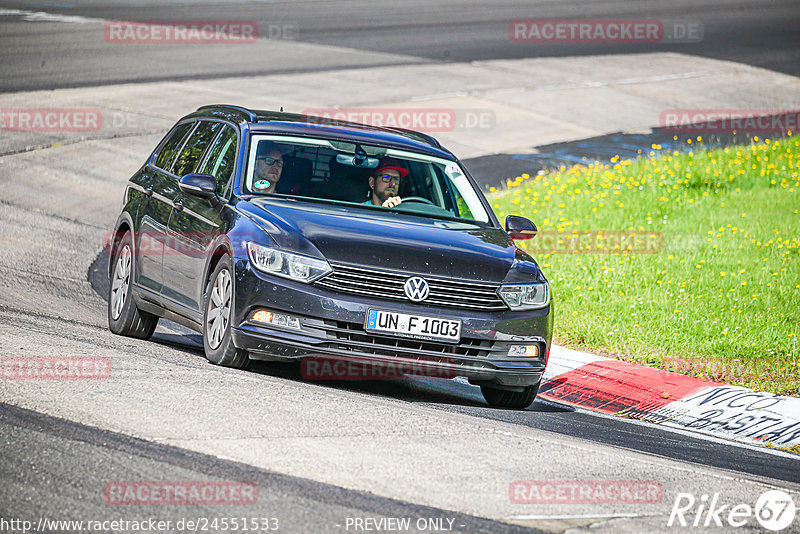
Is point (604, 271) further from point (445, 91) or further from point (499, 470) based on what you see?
point (445, 91)

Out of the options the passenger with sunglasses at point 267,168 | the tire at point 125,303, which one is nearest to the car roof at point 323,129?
the passenger with sunglasses at point 267,168

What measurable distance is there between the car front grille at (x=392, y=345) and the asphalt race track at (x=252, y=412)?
1.06 feet

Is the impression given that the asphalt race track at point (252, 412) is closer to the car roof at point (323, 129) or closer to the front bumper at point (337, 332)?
the front bumper at point (337, 332)

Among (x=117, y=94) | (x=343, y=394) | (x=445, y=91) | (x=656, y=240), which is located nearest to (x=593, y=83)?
(x=445, y=91)

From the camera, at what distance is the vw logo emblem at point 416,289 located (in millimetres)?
7852

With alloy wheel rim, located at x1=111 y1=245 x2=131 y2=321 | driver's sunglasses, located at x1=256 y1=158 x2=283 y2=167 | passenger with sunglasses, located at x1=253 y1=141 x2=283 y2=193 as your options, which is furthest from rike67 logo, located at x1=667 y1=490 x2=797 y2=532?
alloy wheel rim, located at x1=111 y1=245 x2=131 y2=321

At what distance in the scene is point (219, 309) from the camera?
27.0 feet

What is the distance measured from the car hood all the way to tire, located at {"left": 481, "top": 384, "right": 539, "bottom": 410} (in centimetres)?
84

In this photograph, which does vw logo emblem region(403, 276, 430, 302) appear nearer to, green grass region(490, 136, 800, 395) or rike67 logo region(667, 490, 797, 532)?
rike67 logo region(667, 490, 797, 532)

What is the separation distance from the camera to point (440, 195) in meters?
9.55

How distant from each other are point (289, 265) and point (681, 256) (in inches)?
300

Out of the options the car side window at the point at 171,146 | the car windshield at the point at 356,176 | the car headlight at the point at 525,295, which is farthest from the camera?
the car side window at the point at 171,146

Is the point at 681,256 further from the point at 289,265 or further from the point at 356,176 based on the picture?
the point at 289,265

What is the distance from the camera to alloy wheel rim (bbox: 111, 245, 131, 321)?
1000cm
